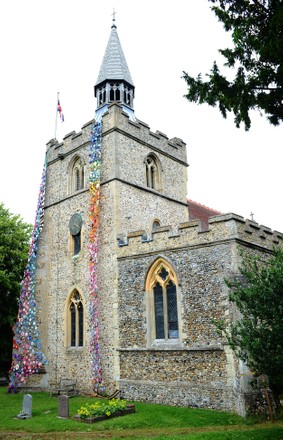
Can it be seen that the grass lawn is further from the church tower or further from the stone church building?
the church tower

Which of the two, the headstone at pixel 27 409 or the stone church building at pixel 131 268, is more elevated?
the stone church building at pixel 131 268

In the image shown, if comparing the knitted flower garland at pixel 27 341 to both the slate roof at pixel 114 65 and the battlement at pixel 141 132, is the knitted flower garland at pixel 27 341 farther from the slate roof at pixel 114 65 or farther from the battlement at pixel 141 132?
the slate roof at pixel 114 65

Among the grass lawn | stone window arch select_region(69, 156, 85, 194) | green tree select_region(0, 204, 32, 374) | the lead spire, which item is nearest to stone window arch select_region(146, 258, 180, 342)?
the grass lawn

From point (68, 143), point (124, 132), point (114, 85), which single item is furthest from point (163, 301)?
point (114, 85)

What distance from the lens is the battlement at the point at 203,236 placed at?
1273 centimetres

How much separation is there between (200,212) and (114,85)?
311 inches

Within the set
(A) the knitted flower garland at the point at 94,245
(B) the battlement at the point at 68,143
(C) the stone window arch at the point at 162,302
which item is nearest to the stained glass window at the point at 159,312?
(C) the stone window arch at the point at 162,302

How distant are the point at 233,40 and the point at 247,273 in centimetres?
470

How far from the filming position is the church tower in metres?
15.2

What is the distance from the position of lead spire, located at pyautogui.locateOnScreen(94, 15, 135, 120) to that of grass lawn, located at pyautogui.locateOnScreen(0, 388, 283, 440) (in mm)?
13898

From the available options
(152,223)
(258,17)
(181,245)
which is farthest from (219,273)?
(258,17)

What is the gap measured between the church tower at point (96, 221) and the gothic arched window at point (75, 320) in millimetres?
40

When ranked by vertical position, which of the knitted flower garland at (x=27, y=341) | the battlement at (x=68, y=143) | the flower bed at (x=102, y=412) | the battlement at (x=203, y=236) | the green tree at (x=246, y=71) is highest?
the battlement at (x=68, y=143)

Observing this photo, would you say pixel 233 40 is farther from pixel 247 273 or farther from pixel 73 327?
pixel 73 327
